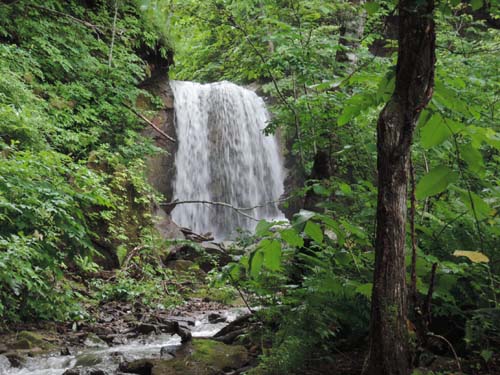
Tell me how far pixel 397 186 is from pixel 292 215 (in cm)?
257

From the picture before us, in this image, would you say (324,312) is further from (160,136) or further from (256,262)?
(160,136)

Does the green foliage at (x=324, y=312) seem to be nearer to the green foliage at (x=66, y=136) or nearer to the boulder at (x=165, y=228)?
the green foliage at (x=66, y=136)

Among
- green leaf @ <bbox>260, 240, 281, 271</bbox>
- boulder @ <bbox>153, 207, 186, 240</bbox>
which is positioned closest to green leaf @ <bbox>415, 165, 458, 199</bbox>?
green leaf @ <bbox>260, 240, 281, 271</bbox>

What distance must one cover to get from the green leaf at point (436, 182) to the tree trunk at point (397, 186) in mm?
266

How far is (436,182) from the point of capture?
59.8 inches

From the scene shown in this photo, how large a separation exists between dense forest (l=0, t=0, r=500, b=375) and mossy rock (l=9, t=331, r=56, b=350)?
0.8 inches

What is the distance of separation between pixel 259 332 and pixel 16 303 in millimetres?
3322

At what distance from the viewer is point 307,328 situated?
258cm

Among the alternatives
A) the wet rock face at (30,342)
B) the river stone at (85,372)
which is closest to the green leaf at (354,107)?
the river stone at (85,372)

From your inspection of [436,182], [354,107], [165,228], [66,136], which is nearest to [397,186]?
[436,182]

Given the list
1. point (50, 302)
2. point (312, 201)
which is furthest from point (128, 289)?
point (312, 201)

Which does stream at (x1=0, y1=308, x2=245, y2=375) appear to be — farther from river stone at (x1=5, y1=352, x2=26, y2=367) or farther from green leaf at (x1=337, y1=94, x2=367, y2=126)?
green leaf at (x1=337, y1=94, x2=367, y2=126)

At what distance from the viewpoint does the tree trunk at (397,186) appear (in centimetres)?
176

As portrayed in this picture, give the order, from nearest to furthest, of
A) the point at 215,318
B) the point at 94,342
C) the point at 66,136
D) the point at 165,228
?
1. the point at 94,342
2. the point at 215,318
3. the point at 66,136
4. the point at 165,228
